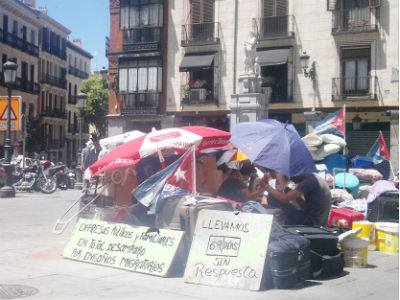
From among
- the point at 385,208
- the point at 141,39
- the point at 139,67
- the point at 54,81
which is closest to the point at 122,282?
the point at 385,208

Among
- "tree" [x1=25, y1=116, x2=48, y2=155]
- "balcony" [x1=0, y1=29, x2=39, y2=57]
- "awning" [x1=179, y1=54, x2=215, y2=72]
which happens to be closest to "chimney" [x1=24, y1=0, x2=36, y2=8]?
"balcony" [x1=0, y1=29, x2=39, y2=57]

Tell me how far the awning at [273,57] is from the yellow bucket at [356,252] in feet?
64.4

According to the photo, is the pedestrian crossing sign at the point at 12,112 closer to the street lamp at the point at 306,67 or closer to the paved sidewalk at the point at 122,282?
the paved sidewalk at the point at 122,282

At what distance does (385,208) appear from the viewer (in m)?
10.2

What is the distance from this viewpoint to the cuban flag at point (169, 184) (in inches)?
322

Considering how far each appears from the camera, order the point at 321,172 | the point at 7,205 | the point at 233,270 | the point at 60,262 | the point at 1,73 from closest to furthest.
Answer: the point at 233,270
the point at 60,262
the point at 321,172
the point at 7,205
the point at 1,73

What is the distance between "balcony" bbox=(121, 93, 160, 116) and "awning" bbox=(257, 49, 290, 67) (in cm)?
627

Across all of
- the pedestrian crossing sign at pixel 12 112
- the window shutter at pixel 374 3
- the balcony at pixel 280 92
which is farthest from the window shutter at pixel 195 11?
the pedestrian crossing sign at pixel 12 112

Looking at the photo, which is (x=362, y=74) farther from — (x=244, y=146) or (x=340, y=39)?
(x=244, y=146)

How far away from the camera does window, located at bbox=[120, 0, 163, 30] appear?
101ft

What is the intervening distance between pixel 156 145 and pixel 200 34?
21.7 metres

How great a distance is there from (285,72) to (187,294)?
2242 centimetres

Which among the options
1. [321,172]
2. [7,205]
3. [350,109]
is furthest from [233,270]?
[350,109]

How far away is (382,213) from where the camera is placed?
1022 cm
